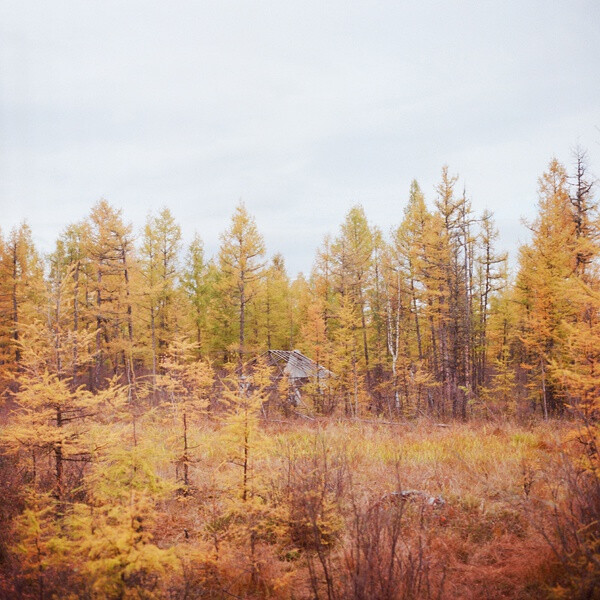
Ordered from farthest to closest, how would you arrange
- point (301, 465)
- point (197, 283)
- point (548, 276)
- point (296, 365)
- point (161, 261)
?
1. point (197, 283)
2. point (161, 261)
3. point (296, 365)
4. point (548, 276)
5. point (301, 465)

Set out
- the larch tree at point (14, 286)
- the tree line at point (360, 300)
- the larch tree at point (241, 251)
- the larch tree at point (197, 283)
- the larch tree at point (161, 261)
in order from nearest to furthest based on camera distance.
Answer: the tree line at point (360, 300) < the larch tree at point (14, 286) < the larch tree at point (241, 251) < the larch tree at point (161, 261) < the larch tree at point (197, 283)

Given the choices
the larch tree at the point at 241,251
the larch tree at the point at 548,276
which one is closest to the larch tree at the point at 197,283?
the larch tree at the point at 241,251

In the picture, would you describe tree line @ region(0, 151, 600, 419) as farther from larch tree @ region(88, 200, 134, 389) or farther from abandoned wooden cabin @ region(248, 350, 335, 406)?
abandoned wooden cabin @ region(248, 350, 335, 406)

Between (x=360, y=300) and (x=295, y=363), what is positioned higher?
(x=360, y=300)

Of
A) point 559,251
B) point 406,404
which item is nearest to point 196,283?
point 406,404

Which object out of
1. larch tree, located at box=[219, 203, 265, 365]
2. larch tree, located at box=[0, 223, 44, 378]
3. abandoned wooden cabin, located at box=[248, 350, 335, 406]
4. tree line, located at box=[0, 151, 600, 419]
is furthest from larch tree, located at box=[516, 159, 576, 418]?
larch tree, located at box=[0, 223, 44, 378]

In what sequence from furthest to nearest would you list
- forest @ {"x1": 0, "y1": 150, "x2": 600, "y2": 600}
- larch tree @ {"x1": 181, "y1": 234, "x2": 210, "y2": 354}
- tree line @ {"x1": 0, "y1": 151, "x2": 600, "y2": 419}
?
larch tree @ {"x1": 181, "y1": 234, "x2": 210, "y2": 354}, tree line @ {"x1": 0, "y1": 151, "x2": 600, "y2": 419}, forest @ {"x1": 0, "y1": 150, "x2": 600, "y2": 600}

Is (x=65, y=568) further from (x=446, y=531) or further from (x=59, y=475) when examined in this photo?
(x=446, y=531)

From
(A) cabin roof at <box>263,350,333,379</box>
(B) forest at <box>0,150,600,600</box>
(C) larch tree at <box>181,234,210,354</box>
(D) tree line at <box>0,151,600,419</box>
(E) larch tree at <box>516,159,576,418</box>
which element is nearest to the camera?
(B) forest at <box>0,150,600,600</box>

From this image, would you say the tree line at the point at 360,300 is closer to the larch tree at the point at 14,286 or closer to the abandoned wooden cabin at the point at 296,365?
the larch tree at the point at 14,286

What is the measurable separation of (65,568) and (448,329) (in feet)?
65.1

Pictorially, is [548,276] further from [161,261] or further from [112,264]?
[112,264]

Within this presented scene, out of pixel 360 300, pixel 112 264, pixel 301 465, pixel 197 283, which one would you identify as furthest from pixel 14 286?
pixel 301 465

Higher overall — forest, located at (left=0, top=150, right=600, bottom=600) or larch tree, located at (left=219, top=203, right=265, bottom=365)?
larch tree, located at (left=219, top=203, right=265, bottom=365)
